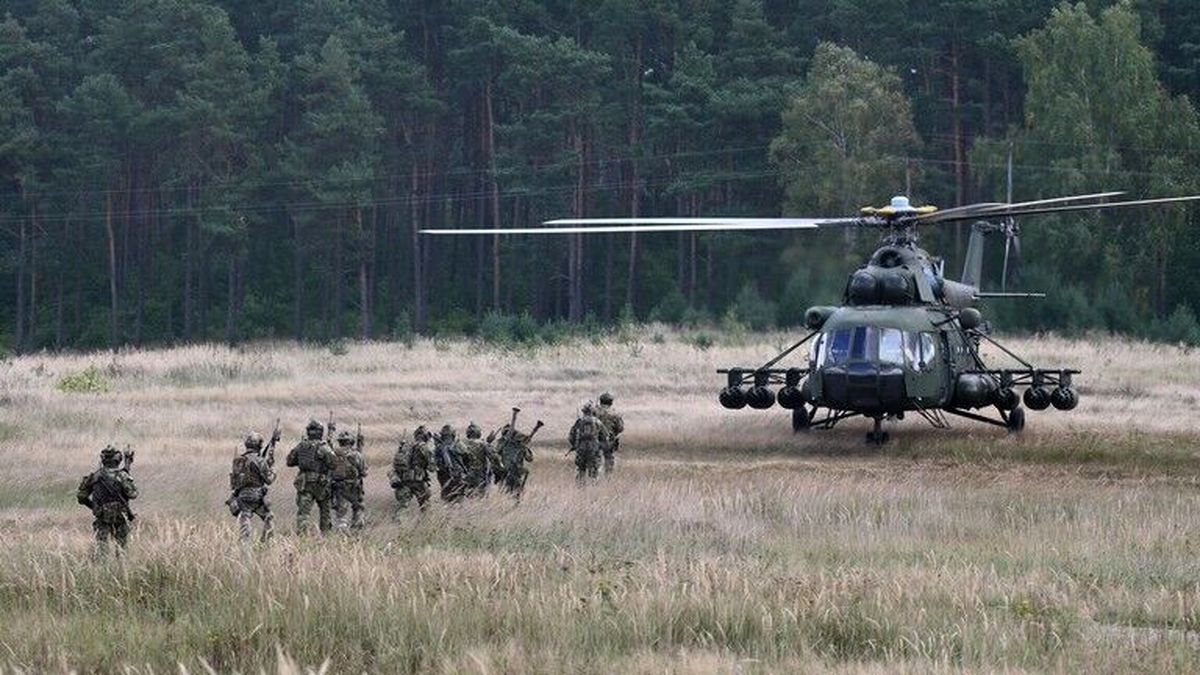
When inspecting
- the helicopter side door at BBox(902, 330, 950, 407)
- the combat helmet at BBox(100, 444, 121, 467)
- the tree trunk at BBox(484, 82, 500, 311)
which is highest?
the tree trunk at BBox(484, 82, 500, 311)

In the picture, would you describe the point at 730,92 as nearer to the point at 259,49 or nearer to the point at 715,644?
the point at 259,49

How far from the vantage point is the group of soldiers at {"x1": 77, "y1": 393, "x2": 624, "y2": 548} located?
16.3 meters

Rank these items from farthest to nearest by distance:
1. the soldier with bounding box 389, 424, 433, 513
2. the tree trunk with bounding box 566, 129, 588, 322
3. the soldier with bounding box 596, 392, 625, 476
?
the tree trunk with bounding box 566, 129, 588, 322, the soldier with bounding box 596, 392, 625, 476, the soldier with bounding box 389, 424, 433, 513

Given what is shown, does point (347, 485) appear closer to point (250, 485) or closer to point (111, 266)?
point (250, 485)

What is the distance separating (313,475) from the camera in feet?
60.0

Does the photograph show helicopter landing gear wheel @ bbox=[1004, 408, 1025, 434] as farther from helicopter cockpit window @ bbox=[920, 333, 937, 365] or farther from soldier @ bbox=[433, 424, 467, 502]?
soldier @ bbox=[433, 424, 467, 502]

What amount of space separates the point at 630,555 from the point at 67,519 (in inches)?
287

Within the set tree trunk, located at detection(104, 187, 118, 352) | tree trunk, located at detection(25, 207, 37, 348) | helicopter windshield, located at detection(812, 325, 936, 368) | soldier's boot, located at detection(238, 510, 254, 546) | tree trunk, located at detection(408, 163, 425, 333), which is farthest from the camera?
tree trunk, located at detection(25, 207, 37, 348)

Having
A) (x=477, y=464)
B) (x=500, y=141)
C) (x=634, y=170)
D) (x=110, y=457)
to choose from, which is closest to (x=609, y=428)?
(x=477, y=464)

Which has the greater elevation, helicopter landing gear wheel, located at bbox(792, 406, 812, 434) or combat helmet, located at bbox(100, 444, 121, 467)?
combat helmet, located at bbox(100, 444, 121, 467)

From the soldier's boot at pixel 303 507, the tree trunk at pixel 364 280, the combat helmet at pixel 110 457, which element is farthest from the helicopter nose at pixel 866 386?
the tree trunk at pixel 364 280

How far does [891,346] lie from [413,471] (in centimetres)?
770

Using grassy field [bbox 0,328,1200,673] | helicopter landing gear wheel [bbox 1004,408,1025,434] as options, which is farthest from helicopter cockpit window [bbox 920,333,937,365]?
helicopter landing gear wheel [bbox 1004,408,1025,434]

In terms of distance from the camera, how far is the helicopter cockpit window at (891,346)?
2427 cm
